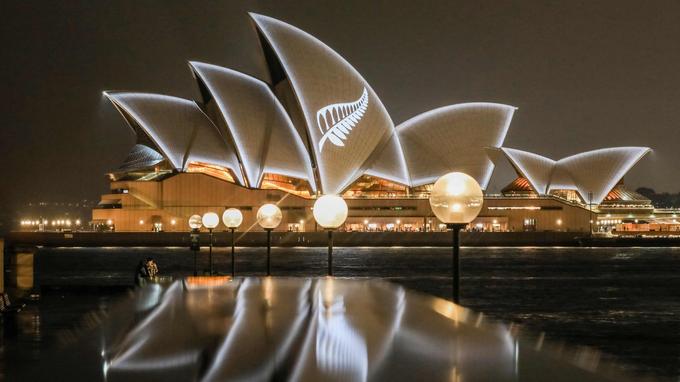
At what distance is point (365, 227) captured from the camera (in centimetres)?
6812

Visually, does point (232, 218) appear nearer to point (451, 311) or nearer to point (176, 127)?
point (451, 311)

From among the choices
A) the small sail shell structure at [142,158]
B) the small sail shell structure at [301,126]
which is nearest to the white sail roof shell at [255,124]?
the small sail shell structure at [301,126]

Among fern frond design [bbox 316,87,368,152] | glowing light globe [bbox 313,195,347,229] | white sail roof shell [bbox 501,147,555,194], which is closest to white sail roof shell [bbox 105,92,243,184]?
fern frond design [bbox 316,87,368,152]

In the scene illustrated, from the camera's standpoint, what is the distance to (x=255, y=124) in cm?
5375

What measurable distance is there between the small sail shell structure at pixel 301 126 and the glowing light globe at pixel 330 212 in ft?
125

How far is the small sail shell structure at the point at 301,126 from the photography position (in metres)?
51.1

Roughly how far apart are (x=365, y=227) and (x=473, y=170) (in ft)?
34.6

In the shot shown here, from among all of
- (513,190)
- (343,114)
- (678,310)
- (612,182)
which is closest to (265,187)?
(343,114)

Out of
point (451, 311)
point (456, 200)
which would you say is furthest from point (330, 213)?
point (451, 311)

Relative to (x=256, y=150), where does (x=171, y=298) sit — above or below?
below

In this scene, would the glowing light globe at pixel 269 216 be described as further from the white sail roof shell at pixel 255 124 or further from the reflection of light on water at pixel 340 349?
the white sail roof shell at pixel 255 124

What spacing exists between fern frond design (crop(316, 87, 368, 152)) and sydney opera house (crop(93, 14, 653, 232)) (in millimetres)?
90

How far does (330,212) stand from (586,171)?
6559 centimetres

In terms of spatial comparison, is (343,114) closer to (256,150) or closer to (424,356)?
(256,150)
